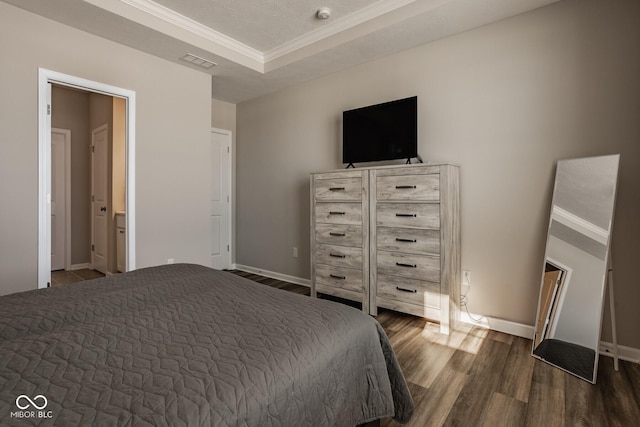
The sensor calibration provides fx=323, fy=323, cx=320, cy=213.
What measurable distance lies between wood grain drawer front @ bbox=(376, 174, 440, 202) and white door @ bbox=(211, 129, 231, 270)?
273cm

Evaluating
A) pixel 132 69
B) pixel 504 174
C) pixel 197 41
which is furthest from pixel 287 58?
pixel 504 174

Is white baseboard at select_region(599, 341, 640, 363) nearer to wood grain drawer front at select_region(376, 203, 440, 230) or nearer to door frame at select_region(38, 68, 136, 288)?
wood grain drawer front at select_region(376, 203, 440, 230)

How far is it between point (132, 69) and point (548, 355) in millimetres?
4260

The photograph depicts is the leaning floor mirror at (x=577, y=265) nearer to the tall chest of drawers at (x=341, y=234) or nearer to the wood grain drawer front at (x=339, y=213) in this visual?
the tall chest of drawers at (x=341, y=234)

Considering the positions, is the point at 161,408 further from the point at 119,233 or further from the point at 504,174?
the point at 119,233

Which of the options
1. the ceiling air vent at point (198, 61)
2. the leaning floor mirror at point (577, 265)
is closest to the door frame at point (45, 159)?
the ceiling air vent at point (198, 61)

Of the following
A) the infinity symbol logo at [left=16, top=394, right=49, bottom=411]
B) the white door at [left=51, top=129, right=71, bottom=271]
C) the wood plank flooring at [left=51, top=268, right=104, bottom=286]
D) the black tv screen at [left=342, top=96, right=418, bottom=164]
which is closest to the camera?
the infinity symbol logo at [left=16, top=394, right=49, bottom=411]

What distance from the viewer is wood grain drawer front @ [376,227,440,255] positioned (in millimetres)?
2684

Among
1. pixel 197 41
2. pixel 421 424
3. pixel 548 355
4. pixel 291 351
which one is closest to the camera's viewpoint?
pixel 291 351

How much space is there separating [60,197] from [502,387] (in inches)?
235

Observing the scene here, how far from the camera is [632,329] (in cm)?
220

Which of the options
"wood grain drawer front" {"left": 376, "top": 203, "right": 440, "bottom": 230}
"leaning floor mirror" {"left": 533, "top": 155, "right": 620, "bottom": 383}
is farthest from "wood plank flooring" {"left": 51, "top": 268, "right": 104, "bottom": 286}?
"leaning floor mirror" {"left": 533, "top": 155, "right": 620, "bottom": 383}

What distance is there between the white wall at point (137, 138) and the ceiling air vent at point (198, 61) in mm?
190

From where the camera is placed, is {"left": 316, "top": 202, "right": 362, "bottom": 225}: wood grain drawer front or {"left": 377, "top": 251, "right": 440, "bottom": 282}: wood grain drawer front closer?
{"left": 377, "top": 251, "right": 440, "bottom": 282}: wood grain drawer front
